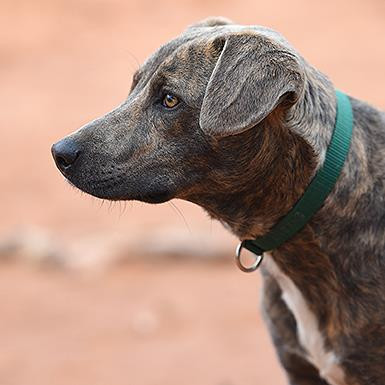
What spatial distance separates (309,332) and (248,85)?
1.21 m

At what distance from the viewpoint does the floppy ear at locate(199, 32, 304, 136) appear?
131 inches

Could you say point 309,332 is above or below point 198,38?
below

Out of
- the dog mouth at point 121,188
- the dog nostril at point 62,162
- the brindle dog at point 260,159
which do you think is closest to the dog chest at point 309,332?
the brindle dog at point 260,159

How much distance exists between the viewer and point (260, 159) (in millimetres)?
3637

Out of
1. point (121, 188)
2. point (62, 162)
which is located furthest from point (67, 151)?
point (121, 188)

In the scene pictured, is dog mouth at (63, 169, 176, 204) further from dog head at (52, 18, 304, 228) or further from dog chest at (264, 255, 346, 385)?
dog chest at (264, 255, 346, 385)

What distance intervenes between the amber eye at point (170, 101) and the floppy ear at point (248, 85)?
21cm

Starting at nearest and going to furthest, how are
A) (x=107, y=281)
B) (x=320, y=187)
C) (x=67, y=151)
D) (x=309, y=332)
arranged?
(x=67, y=151) < (x=320, y=187) < (x=309, y=332) < (x=107, y=281)

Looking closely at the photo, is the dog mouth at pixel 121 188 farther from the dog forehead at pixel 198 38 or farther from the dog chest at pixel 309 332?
the dog chest at pixel 309 332

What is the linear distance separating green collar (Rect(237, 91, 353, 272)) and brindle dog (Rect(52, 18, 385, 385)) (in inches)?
1.1

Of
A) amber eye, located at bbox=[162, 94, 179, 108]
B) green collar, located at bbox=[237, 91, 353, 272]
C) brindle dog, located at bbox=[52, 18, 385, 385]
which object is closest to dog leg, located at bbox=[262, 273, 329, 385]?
brindle dog, located at bbox=[52, 18, 385, 385]

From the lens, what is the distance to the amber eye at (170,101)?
362cm

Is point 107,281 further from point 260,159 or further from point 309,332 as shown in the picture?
point 260,159

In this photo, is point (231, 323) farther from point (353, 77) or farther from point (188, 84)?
point (353, 77)
